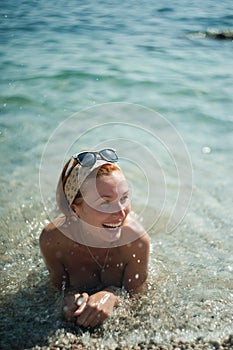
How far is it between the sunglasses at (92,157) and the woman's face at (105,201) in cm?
11

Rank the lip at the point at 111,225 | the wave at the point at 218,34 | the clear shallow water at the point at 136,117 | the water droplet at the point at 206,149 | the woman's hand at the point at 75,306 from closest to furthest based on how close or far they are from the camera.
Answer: the woman's hand at the point at 75,306
the lip at the point at 111,225
the clear shallow water at the point at 136,117
the water droplet at the point at 206,149
the wave at the point at 218,34

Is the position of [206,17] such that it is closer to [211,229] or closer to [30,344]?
[211,229]

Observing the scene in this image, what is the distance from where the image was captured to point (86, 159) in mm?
3033

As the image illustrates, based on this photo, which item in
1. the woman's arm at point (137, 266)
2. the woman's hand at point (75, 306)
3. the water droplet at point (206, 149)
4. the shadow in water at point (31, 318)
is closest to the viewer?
the shadow in water at point (31, 318)

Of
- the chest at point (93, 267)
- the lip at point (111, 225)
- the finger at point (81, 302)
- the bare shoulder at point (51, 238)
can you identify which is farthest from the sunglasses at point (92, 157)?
the finger at point (81, 302)

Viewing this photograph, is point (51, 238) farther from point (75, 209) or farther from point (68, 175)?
point (68, 175)

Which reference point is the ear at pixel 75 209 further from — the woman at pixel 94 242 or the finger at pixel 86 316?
the finger at pixel 86 316

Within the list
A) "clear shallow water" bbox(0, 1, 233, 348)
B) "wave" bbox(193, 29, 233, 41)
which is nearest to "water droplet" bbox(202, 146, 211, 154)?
"clear shallow water" bbox(0, 1, 233, 348)

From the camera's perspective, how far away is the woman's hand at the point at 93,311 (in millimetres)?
2918

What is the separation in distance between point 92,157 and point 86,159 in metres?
0.04

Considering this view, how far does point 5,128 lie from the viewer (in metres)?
6.62

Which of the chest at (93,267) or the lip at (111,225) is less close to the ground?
the lip at (111,225)

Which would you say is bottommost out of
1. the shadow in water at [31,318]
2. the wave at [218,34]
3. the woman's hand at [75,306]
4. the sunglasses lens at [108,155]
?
the wave at [218,34]

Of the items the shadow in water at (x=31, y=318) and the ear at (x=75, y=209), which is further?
the ear at (x=75, y=209)
